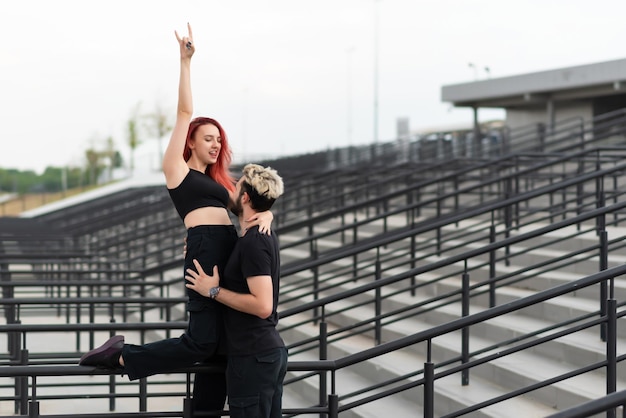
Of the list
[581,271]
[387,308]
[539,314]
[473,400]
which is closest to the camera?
[473,400]

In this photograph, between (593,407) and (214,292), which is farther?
(214,292)

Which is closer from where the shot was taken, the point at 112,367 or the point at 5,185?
the point at 112,367

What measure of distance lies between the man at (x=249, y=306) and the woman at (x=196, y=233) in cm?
7

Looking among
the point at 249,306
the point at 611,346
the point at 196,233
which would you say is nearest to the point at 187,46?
the point at 196,233

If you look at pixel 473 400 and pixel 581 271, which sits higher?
pixel 581 271

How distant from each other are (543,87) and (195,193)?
21.3 meters

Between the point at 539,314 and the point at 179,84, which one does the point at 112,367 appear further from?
the point at 539,314

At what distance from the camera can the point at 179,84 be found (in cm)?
390

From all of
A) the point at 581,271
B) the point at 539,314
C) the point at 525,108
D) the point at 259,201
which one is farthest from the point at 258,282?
the point at 525,108

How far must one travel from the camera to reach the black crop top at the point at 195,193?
3.87m

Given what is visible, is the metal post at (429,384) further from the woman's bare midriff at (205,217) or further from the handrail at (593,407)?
the woman's bare midriff at (205,217)

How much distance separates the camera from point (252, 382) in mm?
3693

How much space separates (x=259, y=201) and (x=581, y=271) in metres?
4.97

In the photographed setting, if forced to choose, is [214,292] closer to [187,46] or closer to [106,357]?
[106,357]
